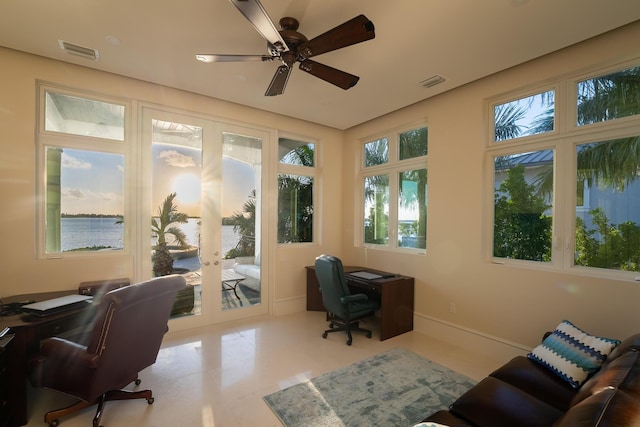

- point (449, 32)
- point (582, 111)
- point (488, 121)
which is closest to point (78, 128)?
point (449, 32)

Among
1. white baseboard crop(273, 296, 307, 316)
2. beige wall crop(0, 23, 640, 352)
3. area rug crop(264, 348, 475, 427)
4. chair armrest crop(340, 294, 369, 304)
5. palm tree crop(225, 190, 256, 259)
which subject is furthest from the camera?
white baseboard crop(273, 296, 307, 316)

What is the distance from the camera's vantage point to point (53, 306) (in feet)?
7.72

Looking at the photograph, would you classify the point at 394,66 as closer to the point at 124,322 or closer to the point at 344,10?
the point at 344,10

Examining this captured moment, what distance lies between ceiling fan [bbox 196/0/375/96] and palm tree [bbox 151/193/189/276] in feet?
6.82

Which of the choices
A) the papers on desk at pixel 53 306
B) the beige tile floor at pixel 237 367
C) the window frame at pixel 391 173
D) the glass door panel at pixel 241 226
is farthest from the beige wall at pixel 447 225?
the papers on desk at pixel 53 306

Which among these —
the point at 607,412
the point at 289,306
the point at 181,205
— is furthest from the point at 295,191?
the point at 607,412

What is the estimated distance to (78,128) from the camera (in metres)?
3.17

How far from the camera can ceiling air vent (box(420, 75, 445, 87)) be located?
3203 millimetres

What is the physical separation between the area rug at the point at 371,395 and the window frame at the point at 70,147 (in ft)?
8.69

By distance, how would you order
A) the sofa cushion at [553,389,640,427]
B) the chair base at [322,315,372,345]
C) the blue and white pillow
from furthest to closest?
the chair base at [322,315,372,345] → the blue and white pillow → the sofa cushion at [553,389,640,427]

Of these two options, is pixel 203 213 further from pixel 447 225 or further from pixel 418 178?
Answer: pixel 447 225

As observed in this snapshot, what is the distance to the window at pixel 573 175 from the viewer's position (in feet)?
8.00

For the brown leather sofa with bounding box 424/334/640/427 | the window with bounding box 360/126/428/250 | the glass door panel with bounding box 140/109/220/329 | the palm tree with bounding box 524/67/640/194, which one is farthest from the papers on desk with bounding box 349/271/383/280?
the palm tree with bounding box 524/67/640/194

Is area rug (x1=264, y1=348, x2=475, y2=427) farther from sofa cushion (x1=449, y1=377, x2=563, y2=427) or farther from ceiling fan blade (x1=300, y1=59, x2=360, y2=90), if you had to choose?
ceiling fan blade (x1=300, y1=59, x2=360, y2=90)
